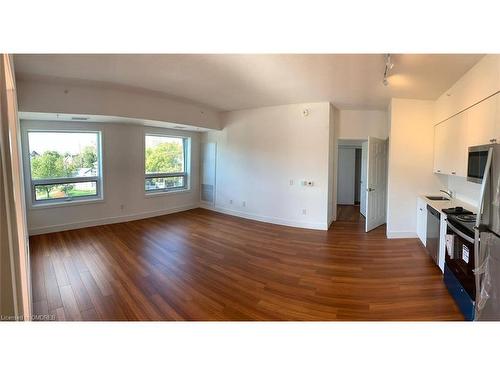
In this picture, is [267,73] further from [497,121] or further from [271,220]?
[271,220]

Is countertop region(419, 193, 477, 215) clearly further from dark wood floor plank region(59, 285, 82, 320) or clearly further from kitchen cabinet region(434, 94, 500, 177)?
dark wood floor plank region(59, 285, 82, 320)

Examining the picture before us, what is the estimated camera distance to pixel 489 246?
5.59 feet

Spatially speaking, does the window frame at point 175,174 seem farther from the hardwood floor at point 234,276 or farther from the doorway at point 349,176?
the doorway at point 349,176

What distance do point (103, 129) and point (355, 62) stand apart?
4.78m

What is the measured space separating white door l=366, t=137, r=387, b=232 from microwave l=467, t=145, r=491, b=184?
1.93 metres

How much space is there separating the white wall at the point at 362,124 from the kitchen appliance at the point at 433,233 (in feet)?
7.16

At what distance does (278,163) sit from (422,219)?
2800 mm

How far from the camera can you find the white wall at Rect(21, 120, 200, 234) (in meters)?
4.46

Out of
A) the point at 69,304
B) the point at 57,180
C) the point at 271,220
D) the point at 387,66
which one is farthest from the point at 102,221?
the point at 387,66

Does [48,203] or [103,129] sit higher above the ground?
[103,129]

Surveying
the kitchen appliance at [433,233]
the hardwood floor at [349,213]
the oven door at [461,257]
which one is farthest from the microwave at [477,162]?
the hardwood floor at [349,213]
